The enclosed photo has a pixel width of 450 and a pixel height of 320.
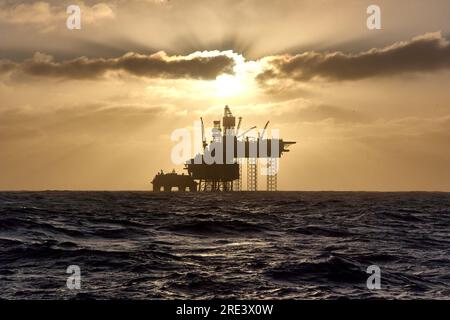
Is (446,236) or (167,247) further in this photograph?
(446,236)

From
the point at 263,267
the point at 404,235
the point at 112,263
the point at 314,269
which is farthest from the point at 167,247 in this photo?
the point at 404,235

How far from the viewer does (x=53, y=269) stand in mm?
17953

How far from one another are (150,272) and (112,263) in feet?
8.23

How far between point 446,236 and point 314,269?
16755 millimetres

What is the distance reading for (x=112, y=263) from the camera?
19.0 meters

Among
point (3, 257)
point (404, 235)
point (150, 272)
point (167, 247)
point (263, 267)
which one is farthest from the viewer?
point (404, 235)
